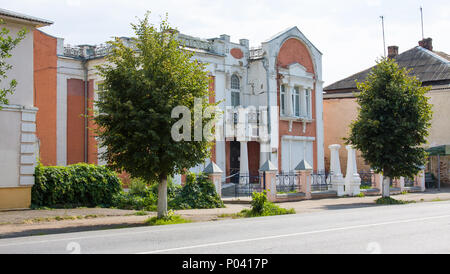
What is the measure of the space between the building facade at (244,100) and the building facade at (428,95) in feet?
13.7

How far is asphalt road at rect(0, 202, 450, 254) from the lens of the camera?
8.79 meters

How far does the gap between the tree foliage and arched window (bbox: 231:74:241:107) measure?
28.1 feet

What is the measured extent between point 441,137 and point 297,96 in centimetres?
1173

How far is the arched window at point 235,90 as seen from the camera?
98.5 feet

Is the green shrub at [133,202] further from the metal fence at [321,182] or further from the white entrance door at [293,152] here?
the white entrance door at [293,152]

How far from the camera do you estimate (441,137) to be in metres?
37.3

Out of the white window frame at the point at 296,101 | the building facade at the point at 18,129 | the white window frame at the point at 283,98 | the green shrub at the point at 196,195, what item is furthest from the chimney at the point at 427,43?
the building facade at the point at 18,129

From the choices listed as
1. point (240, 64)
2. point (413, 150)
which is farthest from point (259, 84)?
point (413, 150)

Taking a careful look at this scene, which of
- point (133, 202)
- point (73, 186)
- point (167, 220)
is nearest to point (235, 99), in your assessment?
point (133, 202)

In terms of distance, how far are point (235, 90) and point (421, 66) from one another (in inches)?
695

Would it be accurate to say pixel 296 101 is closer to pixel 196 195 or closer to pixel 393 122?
pixel 393 122

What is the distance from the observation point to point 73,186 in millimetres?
18391

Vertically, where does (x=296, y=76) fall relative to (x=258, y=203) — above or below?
above
